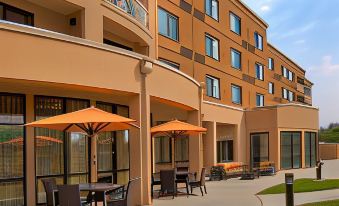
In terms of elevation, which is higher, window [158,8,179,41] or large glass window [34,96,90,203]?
window [158,8,179,41]

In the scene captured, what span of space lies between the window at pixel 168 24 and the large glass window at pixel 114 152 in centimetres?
996

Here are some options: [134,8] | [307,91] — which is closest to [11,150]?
[134,8]

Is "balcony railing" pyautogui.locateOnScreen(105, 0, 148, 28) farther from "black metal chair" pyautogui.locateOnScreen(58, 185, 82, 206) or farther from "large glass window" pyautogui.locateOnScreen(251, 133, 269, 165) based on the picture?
"large glass window" pyautogui.locateOnScreen(251, 133, 269, 165)

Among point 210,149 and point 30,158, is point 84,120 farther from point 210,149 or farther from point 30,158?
point 210,149

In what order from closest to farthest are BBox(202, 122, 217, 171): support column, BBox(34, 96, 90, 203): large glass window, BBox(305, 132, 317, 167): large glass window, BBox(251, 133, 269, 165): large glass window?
1. BBox(34, 96, 90, 203): large glass window
2. BBox(202, 122, 217, 171): support column
3. BBox(251, 133, 269, 165): large glass window
4. BBox(305, 132, 317, 167): large glass window

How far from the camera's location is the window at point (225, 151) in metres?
32.0

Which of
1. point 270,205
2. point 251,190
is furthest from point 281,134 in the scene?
point 270,205

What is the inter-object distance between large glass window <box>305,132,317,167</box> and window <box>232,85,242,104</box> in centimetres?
583

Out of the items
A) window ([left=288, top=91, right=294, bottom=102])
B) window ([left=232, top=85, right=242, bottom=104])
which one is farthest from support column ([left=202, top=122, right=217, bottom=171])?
window ([left=288, top=91, right=294, bottom=102])

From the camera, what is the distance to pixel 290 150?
32.9m

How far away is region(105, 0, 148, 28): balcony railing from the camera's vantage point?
18.6 metres

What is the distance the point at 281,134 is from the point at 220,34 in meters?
8.33

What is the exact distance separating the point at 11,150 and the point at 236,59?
27087 mm

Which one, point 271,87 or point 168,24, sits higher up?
point 168,24
